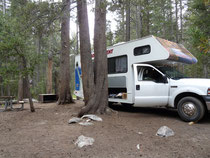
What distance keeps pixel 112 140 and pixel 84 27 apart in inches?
202

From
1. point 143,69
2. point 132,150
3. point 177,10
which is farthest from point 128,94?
point 177,10

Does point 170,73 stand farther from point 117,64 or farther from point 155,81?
point 117,64

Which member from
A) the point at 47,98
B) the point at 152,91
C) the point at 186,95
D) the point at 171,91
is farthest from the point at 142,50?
the point at 47,98

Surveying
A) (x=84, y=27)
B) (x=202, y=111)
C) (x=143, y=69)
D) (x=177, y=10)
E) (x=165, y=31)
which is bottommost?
(x=202, y=111)

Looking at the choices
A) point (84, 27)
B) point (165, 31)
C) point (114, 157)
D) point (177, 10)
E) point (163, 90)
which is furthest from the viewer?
point (165, 31)

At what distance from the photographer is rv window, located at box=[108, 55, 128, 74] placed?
24.5 feet

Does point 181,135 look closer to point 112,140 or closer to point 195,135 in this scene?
point 195,135

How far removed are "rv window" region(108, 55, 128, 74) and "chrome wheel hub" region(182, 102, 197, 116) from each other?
9.16 ft

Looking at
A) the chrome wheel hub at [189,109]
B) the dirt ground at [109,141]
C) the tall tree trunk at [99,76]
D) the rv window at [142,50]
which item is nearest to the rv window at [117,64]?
the rv window at [142,50]

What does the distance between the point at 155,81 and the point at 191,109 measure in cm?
157

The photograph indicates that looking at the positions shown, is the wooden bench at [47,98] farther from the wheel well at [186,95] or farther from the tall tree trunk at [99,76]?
the wheel well at [186,95]

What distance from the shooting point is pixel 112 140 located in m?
3.85

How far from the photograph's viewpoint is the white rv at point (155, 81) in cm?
541

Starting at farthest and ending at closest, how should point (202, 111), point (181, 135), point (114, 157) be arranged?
point (202, 111) → point (181, 135) → point (114, 157)
